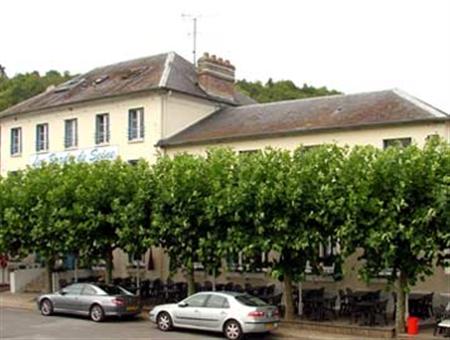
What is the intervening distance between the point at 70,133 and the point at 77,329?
1723 cm

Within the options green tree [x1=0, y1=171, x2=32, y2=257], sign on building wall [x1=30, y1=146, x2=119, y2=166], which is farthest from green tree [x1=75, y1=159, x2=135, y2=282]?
sign on building wall [x1=30, y1=146, x2=119, y2=166]

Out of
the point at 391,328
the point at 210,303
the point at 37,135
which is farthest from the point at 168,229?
the point at 37,135

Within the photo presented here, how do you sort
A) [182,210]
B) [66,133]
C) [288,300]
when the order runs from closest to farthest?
1. [288,300]
2. [182,210]
3. [66,133]

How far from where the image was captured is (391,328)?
2238cm

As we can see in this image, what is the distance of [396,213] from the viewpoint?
70.3 ft

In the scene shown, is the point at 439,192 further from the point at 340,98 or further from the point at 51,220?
the point at 51,220

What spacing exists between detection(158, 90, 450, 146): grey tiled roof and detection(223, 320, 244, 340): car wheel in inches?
414

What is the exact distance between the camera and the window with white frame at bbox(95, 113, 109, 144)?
36903 mm

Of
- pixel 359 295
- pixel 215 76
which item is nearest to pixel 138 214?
pixel 359 295

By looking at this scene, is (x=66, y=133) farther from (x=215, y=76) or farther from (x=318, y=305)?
(x=318, y=305)

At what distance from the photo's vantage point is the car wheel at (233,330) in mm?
21438

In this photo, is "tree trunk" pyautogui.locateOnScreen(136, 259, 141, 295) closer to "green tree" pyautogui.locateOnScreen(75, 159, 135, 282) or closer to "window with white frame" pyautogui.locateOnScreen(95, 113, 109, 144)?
"green tree" pyautogui.locateOnScreen(75, 159, 135, 282)

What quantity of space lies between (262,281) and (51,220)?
938 centimetres

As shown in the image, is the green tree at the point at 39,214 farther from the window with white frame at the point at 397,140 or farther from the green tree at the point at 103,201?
the window with white frame at the point at 397,140
